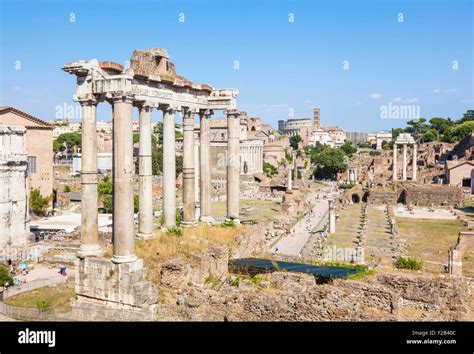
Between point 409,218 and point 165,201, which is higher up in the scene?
point 165,201

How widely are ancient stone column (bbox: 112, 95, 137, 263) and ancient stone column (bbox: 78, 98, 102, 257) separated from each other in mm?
1096

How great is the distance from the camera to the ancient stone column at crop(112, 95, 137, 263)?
47.5ft

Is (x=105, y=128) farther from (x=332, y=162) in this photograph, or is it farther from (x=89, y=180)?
(x=89, y=180)

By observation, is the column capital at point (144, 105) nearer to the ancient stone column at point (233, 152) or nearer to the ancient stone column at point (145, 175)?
the ancient stone column at point (145, 175)

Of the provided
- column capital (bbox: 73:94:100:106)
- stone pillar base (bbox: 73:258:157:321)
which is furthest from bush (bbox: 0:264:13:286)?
column capital (bbox: 73:94:100:106)

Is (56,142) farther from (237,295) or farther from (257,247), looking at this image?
(237,295)

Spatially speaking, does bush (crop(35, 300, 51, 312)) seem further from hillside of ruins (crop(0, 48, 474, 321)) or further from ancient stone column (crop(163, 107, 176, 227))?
ancient stone column (crop(163, 107, 176, 227))

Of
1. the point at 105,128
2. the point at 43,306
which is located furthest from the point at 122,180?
the point at 105,128

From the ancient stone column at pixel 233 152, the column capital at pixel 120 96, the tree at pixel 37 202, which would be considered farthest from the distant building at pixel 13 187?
the column capital at pixel 120 96

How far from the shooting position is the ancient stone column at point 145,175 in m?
17.1

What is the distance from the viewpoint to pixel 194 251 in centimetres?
1664

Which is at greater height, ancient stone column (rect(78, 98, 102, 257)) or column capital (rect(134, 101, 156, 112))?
column capital (rect(134, 101, 156, 112))
